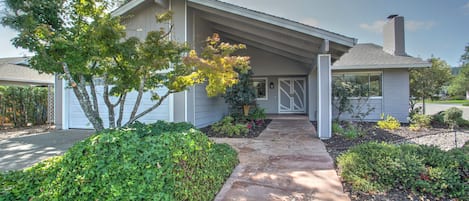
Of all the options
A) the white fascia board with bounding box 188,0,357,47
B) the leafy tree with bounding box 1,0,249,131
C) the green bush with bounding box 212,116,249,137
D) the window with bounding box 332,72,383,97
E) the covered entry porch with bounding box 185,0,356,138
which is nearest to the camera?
the leafy tree with bounding box 1,0,249,131

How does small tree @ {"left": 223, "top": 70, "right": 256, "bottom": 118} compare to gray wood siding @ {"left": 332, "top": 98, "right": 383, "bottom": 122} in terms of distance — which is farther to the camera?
gray wood siding @ {"left": 332, "top": 98, "right": 383, "bottom": 122}

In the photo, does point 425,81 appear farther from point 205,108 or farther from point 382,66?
point 205,108

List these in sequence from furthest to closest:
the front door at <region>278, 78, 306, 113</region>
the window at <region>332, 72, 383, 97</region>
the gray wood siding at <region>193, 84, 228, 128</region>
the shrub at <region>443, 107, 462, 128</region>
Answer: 1. the front door at <region>278, 78, 306, 113</region>
2. the window at <region>332, 72, 383, 97</region>
3. the shrub at <region>443, 107, 462, 128</region>
4. the gray wood siding at <region>193, 84, 228, 128</region>

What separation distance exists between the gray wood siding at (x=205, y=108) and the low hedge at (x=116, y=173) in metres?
5.54

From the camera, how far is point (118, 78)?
4.26 metres

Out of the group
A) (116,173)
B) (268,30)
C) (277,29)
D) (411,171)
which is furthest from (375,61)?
(116,173)

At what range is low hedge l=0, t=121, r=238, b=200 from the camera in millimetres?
2160

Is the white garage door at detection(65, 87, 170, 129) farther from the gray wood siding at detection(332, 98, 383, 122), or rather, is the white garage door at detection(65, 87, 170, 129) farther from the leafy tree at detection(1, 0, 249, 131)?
the gray wood siding at detection(332, 98, 383, 122)

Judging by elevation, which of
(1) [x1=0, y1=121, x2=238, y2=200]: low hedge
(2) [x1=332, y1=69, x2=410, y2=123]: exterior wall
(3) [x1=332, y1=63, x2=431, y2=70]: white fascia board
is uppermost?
(3) [x1=332, y1=63, x2=431, y2=70]: white fascia board

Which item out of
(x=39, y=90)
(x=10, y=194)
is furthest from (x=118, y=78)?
(x=39, y=90)

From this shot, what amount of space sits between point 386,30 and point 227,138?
1030 centimetres

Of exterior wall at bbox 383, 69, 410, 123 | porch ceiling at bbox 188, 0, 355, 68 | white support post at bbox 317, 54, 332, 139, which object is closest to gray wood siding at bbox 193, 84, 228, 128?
porch ceiling at bbox 188, 0, 355, 68

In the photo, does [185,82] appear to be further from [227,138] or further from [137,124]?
[227,138]

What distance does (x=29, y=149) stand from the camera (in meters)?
5.44
